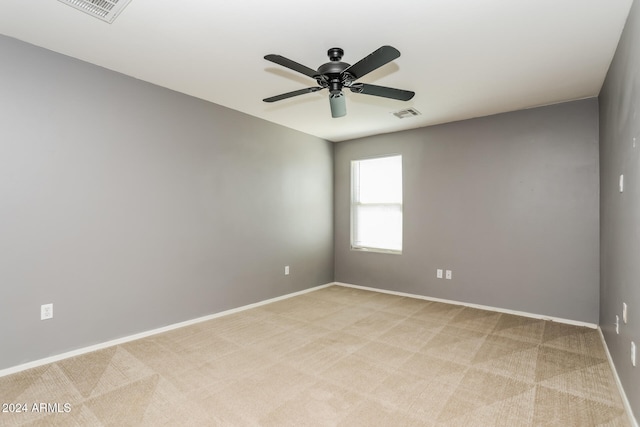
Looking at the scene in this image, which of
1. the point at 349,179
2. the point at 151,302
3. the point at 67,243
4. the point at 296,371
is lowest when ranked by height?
the point at 296,371

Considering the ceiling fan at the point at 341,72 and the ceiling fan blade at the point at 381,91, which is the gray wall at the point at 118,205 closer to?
the ceiling fan at the point at 341,72

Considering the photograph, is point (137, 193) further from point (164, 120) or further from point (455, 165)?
point (455, 165)

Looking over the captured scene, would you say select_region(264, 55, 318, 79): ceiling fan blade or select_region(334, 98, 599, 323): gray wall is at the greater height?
select_region(264, 55, 318, 79): ceiling fan blade

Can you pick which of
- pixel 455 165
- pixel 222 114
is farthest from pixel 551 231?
pixel 222 114

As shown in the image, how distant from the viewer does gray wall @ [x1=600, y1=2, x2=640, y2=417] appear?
6.10ft

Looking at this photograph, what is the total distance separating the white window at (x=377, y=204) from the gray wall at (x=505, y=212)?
195mm

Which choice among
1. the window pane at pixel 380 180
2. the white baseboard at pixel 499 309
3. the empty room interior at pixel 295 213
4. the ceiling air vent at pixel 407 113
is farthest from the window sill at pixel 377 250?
the ceiling air vent at pixel 407 113

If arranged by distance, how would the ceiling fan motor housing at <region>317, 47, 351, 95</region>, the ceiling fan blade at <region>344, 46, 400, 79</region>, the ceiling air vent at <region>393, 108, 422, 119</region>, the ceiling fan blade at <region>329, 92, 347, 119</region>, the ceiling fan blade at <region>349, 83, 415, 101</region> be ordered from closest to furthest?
the ceiling fan blade at <region>344, 46, 400, 79</region>, the ceiling fan motor housing at <region>317, 47, 351, 95</region>, the ceiling fan blade at <region>349, 83, 415, 101</region>, the ceiling fan blade at <region>329, 92, 347, 119</region>, the ceiling air vent at <region>393, 108, 422, 119</region>

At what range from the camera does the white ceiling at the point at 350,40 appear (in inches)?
80.7

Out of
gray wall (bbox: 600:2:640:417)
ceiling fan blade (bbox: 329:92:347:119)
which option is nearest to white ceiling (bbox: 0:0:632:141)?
gray wall (bbox: 600:2:640:417)

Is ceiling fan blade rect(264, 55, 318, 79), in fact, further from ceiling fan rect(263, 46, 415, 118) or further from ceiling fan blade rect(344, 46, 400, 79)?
ceiling fan blade rect(344, 46, 400, 79)

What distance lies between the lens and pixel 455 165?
14.5 feet

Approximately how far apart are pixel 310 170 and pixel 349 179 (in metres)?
0.74

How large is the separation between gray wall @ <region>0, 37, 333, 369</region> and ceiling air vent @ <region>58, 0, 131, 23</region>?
0.84m
